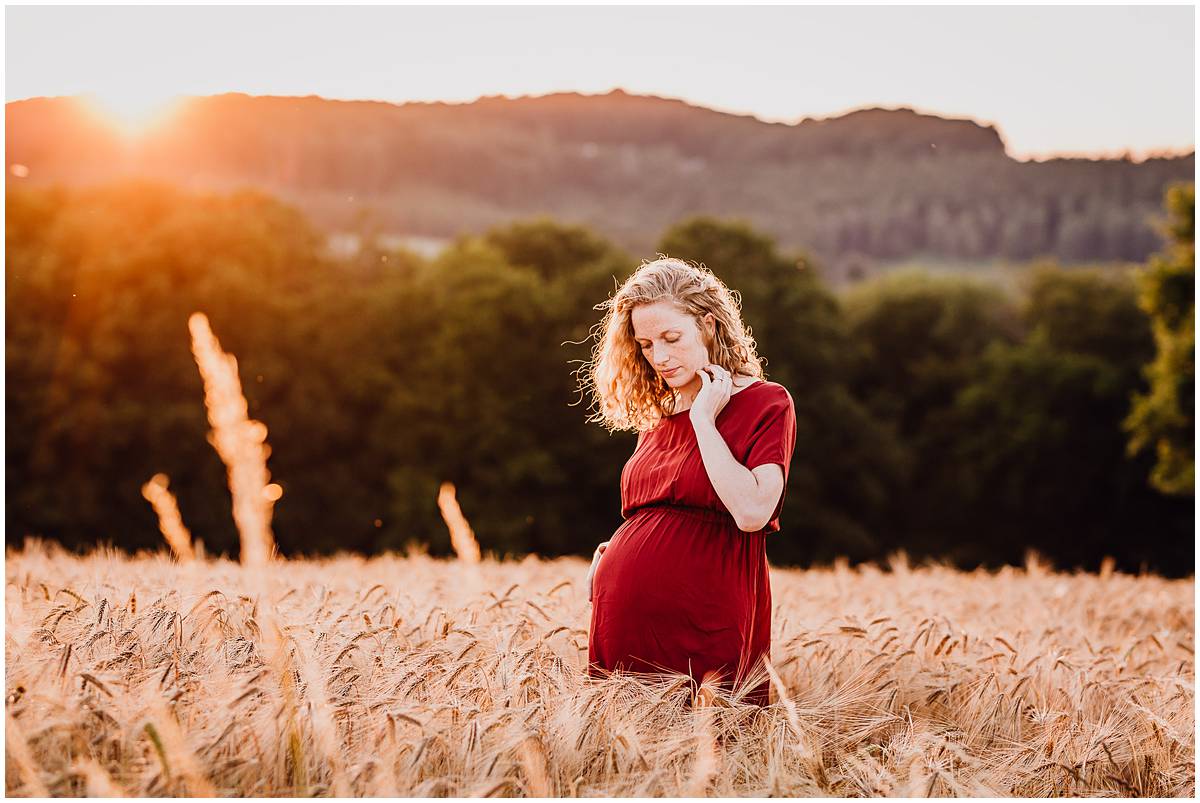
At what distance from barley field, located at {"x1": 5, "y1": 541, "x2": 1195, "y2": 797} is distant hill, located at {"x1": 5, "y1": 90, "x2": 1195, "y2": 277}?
3306 cm

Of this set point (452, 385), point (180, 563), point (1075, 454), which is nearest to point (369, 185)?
point (452, 385)

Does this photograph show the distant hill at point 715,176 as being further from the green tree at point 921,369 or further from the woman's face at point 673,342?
the woman's face at point 673,342

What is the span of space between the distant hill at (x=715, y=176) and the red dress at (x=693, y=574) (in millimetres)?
33751

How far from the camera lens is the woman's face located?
14.2 ft

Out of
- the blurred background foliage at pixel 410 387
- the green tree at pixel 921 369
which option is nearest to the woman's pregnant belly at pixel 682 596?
the blurred background foliage at pixel 410 387

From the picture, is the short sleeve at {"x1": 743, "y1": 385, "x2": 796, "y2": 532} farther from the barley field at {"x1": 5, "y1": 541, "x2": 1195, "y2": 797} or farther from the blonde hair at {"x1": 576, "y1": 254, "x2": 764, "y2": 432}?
the barley field at {"x1": 5, "y1": 541, "x2": 1195, "y2": 797}

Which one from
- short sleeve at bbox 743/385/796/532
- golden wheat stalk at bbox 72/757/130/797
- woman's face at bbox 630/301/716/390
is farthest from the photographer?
woman's face at bbox 630/301/716/390

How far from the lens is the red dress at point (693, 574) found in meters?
4.10

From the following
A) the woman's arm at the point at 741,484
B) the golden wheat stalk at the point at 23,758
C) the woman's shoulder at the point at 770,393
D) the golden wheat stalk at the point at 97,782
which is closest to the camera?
the golden wheat stalk at the point at 97,782

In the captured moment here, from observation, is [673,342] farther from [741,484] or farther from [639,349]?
[741,484]

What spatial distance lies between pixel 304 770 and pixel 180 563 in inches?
138

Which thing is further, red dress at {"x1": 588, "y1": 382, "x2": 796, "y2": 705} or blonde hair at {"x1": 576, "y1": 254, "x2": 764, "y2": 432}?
blonde hair at {"x1": 576, "y1": 254, "x2": 764, "y2": 432}

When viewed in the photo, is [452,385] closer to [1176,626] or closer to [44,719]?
[1176,626]

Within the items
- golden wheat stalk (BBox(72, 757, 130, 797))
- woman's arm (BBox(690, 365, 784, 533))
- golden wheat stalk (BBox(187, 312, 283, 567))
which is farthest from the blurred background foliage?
golden wheat stalk (BBox(187, 312, 283, 567))
